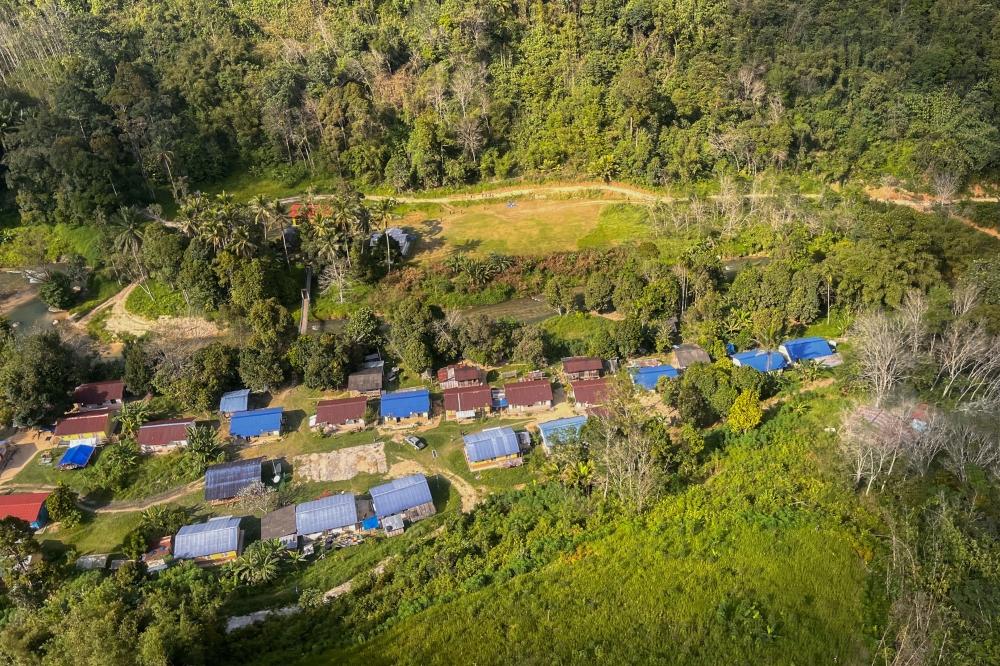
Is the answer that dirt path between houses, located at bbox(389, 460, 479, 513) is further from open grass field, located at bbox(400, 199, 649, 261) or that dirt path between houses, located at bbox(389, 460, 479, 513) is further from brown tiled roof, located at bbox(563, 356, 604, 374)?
open grass field, located at bbox(400, 199, 649, 261)

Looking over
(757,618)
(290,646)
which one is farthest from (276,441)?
(757,618)

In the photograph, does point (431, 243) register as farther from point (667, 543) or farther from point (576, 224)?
point (667, 543)

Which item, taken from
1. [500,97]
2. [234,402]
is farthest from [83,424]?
[500,97]

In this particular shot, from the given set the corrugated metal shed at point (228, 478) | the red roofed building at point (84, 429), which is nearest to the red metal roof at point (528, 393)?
the corrugated metal shed at point (228, 478)

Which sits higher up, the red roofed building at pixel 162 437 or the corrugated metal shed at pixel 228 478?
the red roofed building at pixel 162 437

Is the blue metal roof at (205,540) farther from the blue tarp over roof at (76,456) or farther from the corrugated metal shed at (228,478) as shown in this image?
the blue tarp over roof at (76,456)

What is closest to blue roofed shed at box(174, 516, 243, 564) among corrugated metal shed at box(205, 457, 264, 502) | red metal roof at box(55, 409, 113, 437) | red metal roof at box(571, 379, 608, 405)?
corrugated metal shed at box(205, 457, 264, 502)
